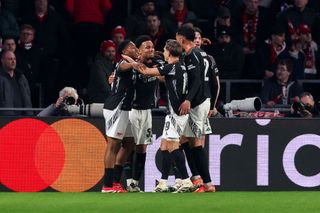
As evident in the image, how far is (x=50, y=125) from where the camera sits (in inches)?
741

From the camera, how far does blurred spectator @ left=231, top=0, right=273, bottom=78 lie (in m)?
22.1

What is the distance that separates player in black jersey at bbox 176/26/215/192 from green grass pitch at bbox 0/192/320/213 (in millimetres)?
488

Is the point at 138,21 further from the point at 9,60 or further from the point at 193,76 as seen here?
the point at 193,76

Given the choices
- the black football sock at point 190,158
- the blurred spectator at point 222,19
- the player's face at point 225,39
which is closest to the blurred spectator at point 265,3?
the blurred spectator at point 222,19

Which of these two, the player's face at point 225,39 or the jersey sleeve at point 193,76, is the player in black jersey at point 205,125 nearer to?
the jersey sleeve at point 193,76

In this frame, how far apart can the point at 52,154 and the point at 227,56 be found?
4.04 metres

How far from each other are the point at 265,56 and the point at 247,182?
11.8 ft

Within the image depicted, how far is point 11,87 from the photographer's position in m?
19.8

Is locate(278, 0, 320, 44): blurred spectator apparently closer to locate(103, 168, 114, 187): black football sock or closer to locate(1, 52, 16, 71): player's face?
locate(1, 52, 16, 71): player's face

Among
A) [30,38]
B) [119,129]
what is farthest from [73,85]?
[119,129]

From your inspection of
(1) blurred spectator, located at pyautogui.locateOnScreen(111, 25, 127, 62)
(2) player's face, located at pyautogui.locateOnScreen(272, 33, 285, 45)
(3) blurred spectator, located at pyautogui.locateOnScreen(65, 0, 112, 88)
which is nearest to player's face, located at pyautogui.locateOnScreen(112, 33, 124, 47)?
(1) blurred spectator, located at pyautogui.locateOnScreen(111, 25, 127, 62)

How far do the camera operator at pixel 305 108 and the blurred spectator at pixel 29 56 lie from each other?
4441 mm

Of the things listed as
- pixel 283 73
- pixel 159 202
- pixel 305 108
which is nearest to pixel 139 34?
pixel 283 73

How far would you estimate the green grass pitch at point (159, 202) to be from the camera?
46.9 feet
